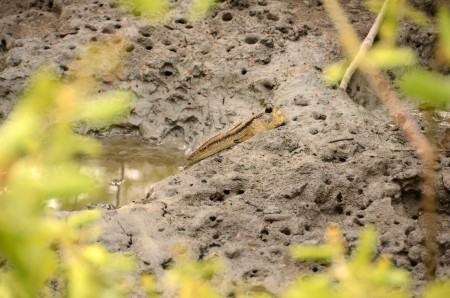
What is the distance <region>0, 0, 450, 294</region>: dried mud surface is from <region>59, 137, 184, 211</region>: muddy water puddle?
20 centimetres

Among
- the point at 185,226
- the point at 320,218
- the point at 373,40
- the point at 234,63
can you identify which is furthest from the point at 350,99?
the point at 185,226

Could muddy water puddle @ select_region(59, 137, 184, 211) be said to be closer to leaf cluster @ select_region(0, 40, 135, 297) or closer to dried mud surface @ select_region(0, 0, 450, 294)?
dried mud surface @ select_region(0, 0, 450, 294)

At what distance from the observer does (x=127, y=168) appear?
18.3 feet

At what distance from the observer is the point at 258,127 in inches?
212

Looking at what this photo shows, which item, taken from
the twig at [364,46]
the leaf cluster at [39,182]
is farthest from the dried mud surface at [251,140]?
the leaf cluster at [39,182]

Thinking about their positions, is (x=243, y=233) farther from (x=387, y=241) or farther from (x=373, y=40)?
(x=373, y=40)

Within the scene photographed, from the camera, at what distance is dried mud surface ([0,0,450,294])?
4.15 metres

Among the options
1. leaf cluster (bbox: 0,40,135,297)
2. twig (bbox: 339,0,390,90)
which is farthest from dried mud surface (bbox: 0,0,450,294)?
leaf cluster (bbox: 0,40,135,297)

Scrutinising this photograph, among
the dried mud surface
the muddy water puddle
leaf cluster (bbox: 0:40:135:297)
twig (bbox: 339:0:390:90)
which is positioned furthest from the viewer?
twig (bbox: 339:0:390:90)

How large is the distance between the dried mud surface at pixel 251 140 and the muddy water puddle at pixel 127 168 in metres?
0.20

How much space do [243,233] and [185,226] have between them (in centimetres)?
35

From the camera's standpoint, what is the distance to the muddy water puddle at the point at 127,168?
5.14 m

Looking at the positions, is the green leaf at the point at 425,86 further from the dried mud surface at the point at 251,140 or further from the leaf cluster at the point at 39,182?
the dried mud surface at the point at 251,140

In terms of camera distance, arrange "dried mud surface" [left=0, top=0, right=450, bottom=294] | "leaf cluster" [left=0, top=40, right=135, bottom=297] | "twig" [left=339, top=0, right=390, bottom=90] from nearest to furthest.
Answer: "leaf cluster" [left=0, top=40, right=135, bottom=297] < "dried mud surface" [left=0, top=0, right=450, bottom=294] < "twig" [left=339, top=0, right=390, bottom=90]
